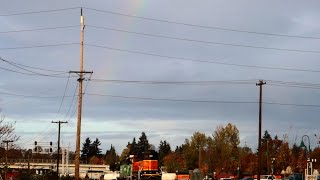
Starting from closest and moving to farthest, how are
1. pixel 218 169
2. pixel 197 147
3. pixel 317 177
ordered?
pixel 317 177 < pixel 218 169 < pixel 197 147

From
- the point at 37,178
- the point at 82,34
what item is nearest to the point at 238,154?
the point at 37,178

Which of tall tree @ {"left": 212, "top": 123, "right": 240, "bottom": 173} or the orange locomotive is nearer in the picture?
the orange locomotive

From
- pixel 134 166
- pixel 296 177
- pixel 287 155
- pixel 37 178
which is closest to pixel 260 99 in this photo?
pixel 296 177

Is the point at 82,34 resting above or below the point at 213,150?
above

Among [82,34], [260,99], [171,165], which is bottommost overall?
[171,165]

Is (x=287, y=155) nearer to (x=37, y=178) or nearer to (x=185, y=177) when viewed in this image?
(x=185, y=177)

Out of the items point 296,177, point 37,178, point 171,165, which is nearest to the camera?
point 296,177

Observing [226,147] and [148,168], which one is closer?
[148,168]

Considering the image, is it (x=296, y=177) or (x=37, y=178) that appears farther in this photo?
(x=37, y=178)

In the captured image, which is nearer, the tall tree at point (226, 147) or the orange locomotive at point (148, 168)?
the orange locomotive at point (148, 168)

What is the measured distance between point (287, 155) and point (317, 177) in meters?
61.2

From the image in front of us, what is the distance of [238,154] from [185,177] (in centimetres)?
3879

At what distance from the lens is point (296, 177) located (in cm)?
6588

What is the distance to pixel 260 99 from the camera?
6844cm
